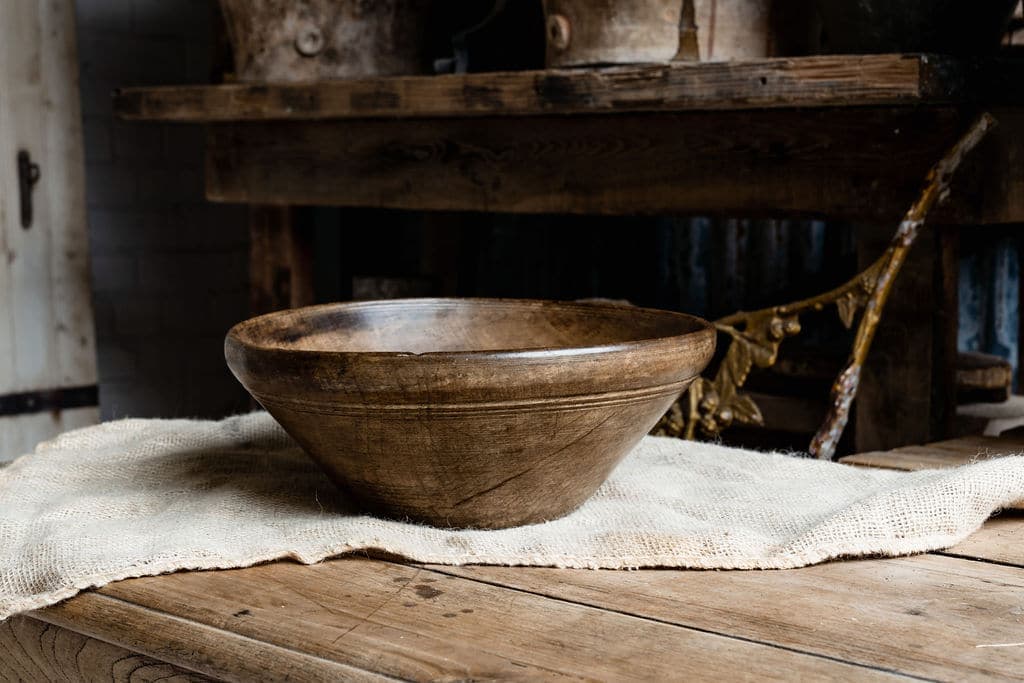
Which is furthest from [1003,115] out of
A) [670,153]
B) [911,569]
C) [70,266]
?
[70,266]

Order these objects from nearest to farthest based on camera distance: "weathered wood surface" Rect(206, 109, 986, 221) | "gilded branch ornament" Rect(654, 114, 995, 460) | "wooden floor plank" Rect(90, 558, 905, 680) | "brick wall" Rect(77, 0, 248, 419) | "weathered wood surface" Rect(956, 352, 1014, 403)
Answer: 1. "wooden floor plank" Rect(90, 558, 905, 680)
2. "gilded branch ornament" Rect(654, 114, 995, 460)
3. "weathered wood surface" Rect(206, 109, 986, 221)
4. "weathered wood surface" Rect(956, 352, 1014, 403)
5. "brick wall" Rect(77, 0, 248, 419)

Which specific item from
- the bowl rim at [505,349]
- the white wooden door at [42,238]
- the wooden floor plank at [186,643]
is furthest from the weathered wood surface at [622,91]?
the wooden floor plank at [186,643]

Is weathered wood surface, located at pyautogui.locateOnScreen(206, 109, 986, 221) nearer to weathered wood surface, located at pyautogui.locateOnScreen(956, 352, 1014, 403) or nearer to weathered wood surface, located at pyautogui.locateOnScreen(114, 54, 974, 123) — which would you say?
weathered wood surface, located at pyautogui.locateOnScreen(114, 54, 974, 123)

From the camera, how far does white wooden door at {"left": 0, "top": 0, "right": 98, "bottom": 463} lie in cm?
312

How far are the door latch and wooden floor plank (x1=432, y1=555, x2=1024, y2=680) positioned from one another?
2.54m

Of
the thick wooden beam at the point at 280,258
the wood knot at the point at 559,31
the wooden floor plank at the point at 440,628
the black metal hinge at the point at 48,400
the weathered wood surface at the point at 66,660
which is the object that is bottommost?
the black metal hinge at the point at 48,400

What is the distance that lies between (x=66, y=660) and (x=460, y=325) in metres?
0.50

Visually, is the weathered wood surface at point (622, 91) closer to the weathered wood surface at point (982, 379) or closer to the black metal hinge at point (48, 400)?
the weathered wood surface at point (982, 379)

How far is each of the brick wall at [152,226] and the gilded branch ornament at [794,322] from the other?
2389mm

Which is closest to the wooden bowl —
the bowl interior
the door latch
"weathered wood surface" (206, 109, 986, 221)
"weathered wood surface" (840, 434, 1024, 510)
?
the bowl interior

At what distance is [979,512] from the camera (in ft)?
3.38

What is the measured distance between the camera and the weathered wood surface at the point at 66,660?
856 mm

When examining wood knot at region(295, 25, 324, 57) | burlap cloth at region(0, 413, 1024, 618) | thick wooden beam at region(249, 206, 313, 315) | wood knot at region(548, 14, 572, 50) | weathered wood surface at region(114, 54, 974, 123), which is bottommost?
burlap cloth at region(0, 413, 1024, 618)

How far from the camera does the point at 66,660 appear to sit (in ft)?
3.02
